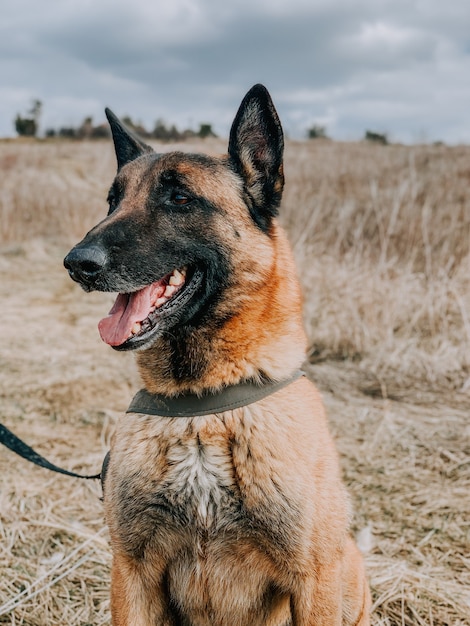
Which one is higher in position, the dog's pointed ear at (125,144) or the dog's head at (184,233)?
the dog's pointed ear at (125,144)

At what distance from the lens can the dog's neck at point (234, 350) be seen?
2197 millimetres

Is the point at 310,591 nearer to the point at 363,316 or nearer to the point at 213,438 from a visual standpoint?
the point at 213,438

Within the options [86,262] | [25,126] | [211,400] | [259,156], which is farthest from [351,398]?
[25,126]

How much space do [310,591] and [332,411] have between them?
9.63ft

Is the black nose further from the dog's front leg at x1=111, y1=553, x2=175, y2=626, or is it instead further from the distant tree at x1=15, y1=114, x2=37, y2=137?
the distant tree at x1=15, y1=114, x2=37, y2=137

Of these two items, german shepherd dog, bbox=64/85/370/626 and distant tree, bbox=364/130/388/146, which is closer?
german shepherd dog, bbox=64/85/370/626

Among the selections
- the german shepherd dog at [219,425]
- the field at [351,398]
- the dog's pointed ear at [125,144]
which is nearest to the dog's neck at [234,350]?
the german shepherd dog at [219,425]

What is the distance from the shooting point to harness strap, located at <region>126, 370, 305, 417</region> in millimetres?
2115

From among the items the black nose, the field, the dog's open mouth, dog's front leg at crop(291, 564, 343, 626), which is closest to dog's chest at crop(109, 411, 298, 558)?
dog's front leg at crop(291, 564, 343, 626)

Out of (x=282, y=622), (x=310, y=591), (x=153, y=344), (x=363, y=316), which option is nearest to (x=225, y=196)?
(x=153, y=344)

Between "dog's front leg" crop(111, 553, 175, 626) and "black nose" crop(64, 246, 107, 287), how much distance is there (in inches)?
39.2

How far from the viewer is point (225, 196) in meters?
2.38

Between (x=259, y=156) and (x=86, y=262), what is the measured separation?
35.1 inches

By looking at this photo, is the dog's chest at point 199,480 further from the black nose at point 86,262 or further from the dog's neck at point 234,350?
the black nose at point 86,262
